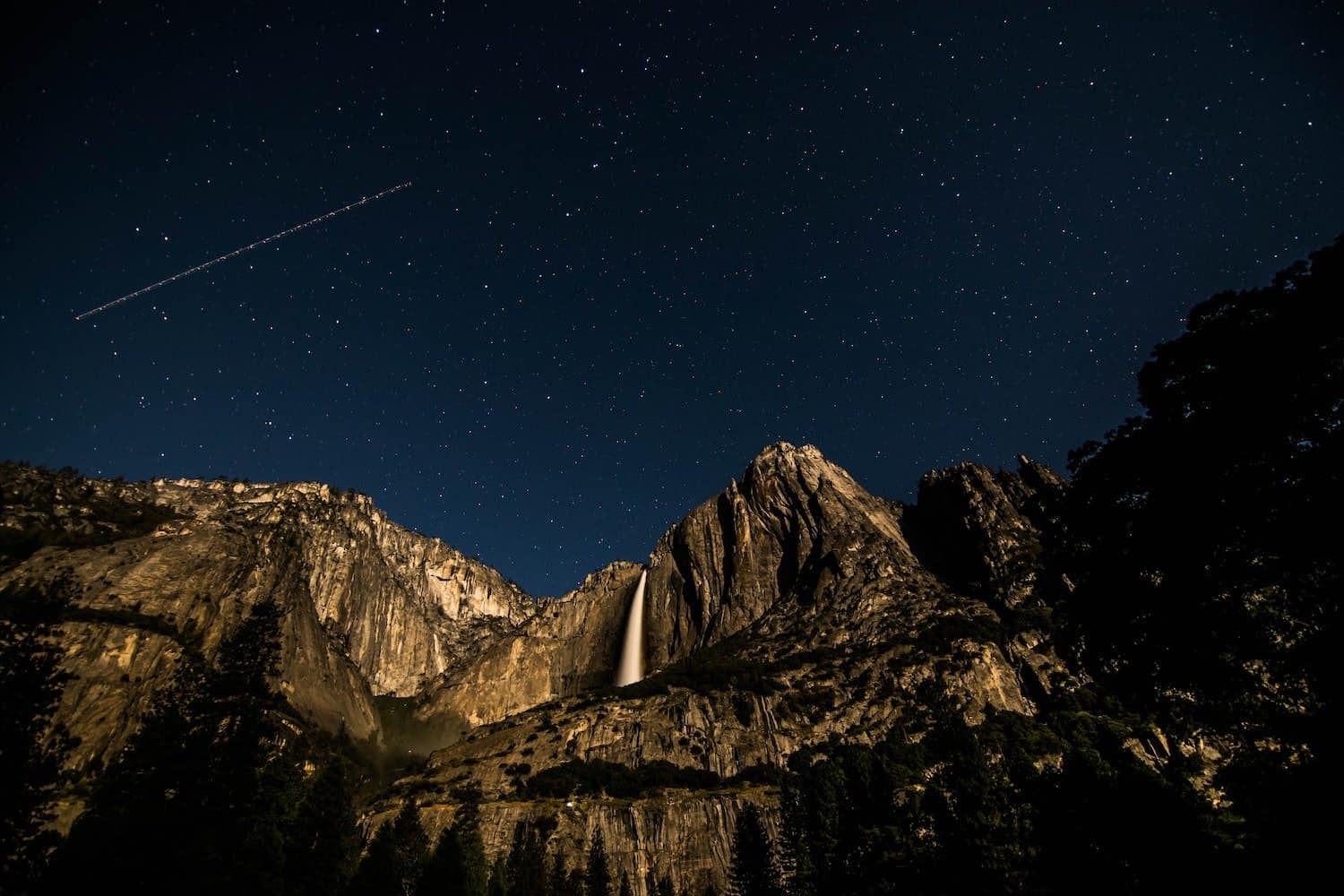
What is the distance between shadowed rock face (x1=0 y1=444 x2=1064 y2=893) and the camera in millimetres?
88312

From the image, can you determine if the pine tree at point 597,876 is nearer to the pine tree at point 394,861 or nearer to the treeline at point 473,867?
the treeline at point 473,867

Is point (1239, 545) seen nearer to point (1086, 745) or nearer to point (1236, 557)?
point (1236, 557)

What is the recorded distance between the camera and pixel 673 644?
188500 millimetres

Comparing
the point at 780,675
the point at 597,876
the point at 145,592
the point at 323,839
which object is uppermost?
the point at 145,592

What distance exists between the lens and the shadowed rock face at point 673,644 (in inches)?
3477

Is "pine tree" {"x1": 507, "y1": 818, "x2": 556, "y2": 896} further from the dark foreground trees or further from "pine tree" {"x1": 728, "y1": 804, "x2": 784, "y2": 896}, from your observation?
the dark foreground trees

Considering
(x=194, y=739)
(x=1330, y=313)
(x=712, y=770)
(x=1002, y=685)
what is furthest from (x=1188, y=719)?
(x=1002, y=685)

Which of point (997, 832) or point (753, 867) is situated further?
point (753, 867)

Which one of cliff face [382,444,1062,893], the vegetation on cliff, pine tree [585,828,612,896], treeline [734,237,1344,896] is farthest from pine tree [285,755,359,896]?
treeline [734,237,1344,896]

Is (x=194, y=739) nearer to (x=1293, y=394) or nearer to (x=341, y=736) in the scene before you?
(x=1293, y=394)

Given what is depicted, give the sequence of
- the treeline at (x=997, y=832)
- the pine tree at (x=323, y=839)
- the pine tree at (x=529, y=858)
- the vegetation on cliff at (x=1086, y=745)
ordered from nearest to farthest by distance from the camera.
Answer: the vegetation on cliff at (x=1086, y=745) → the treeline at (x=997, y=832) → the pine tree at (x=323, y=839) → the pine tree at (x=529, y=858)

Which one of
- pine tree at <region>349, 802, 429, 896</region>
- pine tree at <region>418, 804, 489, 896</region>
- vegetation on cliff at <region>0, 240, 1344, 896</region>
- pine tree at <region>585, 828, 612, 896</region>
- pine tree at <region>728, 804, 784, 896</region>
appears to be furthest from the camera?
pine tree at <region>585, 828, 612, 896</region>

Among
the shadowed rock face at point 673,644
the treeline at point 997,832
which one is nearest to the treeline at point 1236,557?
the treeline at point 997,832

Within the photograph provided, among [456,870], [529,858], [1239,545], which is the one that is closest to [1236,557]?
[1239,545]
